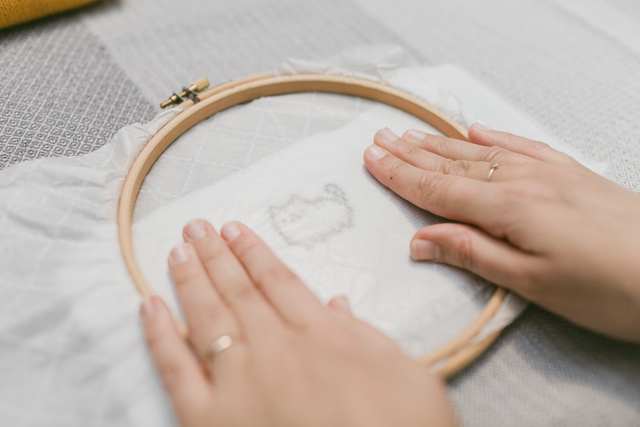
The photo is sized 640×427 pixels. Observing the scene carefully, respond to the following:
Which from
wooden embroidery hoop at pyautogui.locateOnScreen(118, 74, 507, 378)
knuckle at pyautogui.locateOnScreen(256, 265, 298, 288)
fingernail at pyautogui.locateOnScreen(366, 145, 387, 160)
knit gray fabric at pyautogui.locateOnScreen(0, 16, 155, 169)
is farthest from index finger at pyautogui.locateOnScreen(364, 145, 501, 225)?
knit gray fabric at pyautogui.locateOnScreen(0, 16, 155, 169)

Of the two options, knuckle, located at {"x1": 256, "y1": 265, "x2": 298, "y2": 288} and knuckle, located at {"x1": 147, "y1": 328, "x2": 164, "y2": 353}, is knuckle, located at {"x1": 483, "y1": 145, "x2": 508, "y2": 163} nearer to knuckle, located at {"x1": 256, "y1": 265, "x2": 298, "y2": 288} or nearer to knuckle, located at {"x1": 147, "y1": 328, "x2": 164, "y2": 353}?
knuckle, located at {"x1": 256, "y1": 265, "x2": 298, "y2": 288}

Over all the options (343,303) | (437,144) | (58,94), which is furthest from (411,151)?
(58,94)

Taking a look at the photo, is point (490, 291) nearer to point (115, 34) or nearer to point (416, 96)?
point (416, 96)

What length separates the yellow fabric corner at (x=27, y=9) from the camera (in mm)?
932

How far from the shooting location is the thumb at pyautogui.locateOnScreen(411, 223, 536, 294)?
1.83 feet

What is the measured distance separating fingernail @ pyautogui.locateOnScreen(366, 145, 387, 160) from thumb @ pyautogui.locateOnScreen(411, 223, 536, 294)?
171 mm

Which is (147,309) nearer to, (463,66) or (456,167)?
(456,167)

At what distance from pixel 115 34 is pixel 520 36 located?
3.58ft

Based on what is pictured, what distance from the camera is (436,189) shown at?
643 millimetres

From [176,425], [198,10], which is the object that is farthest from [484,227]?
[198,10]

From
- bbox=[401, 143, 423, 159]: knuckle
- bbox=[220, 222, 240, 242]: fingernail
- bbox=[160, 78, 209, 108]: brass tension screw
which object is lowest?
bbox=[401, 143, 423, 159]: knuckle

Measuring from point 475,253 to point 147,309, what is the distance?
0.47 meters

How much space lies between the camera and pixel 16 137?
78 centimetres

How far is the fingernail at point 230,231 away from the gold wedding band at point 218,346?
0.16 m
